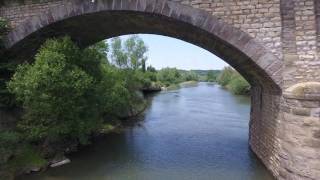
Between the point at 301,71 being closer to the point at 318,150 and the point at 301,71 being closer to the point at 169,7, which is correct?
the point at 318,150

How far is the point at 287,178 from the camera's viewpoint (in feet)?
37.5

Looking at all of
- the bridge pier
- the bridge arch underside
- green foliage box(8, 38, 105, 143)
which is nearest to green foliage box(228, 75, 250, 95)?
the bridge arch underside

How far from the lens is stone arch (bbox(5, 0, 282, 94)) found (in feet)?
40.3

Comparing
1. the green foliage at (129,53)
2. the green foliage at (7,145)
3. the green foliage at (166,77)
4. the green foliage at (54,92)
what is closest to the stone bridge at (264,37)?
the green foliage at (54,92)

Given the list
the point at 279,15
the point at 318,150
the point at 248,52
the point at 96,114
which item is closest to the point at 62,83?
the point at 96,114

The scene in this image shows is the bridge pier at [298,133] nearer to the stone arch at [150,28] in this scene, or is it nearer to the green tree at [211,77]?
the stone arch at [150,28]

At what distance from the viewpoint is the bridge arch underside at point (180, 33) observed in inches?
488

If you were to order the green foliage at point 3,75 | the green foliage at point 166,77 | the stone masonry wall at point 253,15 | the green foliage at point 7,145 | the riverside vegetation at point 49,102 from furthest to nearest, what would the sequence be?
1. the green foliage at point 166,77
2. the green foliage at point 3,75
3. the riverside vegetation at point 49,102
4. the green foliage at point 7,145
5. the stone masonry wall at point 253,15

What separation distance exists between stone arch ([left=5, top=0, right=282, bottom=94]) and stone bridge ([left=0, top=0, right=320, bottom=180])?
3cm

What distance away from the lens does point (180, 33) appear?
15.5 meters

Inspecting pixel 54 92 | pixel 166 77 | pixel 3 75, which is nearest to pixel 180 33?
pixel 54 92

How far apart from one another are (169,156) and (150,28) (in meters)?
5.74

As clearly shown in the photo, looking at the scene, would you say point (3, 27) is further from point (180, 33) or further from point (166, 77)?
point (166, 77)

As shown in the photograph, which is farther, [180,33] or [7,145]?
[180,33]
